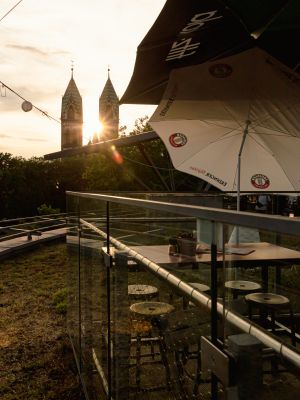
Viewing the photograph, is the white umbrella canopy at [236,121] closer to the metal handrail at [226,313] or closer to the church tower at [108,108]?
the metal handrail at [226,313]

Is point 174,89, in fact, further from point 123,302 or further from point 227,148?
point 123,302

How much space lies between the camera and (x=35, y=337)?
5637 mm

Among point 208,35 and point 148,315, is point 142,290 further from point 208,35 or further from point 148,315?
point 208,35

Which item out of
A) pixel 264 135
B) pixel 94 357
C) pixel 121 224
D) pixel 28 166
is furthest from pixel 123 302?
pixel 28 166

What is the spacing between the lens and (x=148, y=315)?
2.18 m

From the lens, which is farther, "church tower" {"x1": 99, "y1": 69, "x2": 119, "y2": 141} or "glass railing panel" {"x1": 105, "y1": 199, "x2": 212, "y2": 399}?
"church tower" {"x1": 99, "y1": 69, "x2": 119, "y2": 141}

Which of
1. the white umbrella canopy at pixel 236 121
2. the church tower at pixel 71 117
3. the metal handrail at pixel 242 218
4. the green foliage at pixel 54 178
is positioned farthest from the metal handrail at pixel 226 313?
the church tower at pixel 71 117

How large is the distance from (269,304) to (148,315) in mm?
653

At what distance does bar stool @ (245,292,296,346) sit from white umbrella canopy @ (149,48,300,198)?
3.15 meters

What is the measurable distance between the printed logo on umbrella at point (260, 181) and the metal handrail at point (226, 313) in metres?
4.97

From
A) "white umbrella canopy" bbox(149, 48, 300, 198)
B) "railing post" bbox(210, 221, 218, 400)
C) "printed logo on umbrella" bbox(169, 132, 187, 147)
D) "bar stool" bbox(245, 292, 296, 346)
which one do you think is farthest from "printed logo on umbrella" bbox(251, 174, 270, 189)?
Answer: "railing post" bbox(210, 221, 218, 400)

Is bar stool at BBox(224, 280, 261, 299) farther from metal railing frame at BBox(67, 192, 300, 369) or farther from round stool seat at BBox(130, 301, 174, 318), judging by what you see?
round stool seat at BBox(130, 301, 174, 318)

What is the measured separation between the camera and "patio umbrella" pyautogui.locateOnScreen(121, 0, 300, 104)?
11.4 feet

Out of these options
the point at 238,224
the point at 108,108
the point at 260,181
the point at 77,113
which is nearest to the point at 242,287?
the point at 238,224
